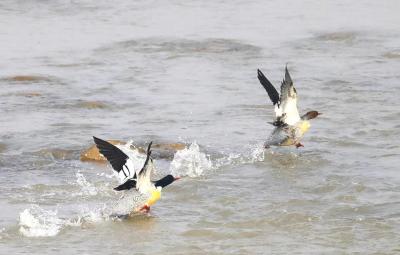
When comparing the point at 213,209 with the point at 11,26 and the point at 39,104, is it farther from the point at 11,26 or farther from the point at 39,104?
the point at 11,26

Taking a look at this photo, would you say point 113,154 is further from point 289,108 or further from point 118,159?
point 289,108

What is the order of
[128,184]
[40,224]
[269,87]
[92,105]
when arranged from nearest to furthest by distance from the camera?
[40,224], [128,184], [269,87], [92,105]

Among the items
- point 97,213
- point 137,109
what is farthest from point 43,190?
point 137,109

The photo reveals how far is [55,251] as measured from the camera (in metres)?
8.38

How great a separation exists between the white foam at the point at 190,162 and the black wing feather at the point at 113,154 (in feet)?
5.06

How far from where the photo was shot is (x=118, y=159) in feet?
30.3

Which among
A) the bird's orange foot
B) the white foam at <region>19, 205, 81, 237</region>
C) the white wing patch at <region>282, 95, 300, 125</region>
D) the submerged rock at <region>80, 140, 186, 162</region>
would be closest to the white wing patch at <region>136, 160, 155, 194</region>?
the bird's orange foot

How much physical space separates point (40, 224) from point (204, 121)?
177 inches

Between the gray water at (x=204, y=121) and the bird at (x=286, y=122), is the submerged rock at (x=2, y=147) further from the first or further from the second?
the bird at (x=286, y=122)

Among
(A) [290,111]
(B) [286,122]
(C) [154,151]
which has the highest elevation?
(A) [290,111]

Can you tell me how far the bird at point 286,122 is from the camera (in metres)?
11.6

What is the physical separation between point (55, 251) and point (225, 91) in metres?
6.66

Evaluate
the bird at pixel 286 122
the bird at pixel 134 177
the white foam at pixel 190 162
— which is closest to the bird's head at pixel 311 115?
the bird at pixel 286 122

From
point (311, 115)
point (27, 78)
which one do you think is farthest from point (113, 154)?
point (27, 78)
